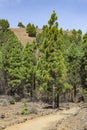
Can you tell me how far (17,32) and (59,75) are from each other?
303 ft

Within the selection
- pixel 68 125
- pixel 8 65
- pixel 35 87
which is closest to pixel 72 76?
pixel 35 87

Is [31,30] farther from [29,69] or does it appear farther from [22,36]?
[29,69]

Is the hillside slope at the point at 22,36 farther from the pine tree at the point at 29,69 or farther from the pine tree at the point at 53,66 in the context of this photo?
the pine tree at the point at 53,66

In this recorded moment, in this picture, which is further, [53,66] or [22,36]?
[22,36]

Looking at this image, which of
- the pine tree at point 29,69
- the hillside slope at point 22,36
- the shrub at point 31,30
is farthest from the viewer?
the shrub at point 31,30

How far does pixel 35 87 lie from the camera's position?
6003 centimetres

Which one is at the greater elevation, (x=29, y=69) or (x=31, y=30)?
(x=31, y=30)

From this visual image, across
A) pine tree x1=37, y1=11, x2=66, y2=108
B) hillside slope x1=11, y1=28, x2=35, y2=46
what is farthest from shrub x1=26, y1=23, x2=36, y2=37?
pine tree x1=37, y1=11, x2=66, y2=108

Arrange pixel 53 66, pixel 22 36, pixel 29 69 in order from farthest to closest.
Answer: pixel 22 36 < pixel 29 69 < pixel 53 66

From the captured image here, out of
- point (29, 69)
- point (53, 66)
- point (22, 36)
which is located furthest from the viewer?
point (22, 36)

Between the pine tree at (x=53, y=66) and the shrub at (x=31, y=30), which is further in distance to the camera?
the shrub at (x=31, y=30)

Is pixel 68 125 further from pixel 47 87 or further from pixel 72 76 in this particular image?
pixel 72 76

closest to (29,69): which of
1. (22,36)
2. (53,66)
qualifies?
(53,66)

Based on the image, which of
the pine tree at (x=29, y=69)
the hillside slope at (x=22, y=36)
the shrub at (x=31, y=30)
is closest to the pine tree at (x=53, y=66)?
the pine tree at (x=29, y=69)
